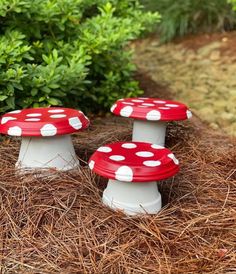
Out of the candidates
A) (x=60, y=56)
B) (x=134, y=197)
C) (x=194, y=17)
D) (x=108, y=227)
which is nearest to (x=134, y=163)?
(x=134, y=197)

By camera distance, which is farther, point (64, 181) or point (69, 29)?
point (69, 29)

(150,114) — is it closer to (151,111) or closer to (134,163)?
(151,111)

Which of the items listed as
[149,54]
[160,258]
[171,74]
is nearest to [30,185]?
[160,258]

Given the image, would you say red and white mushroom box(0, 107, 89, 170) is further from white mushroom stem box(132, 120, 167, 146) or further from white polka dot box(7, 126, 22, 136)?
white mushroom stem box(132, 120, 167, 146)

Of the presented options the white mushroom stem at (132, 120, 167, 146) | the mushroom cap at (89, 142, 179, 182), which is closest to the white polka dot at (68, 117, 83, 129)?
the mushroom cap at (89, 142, 179, 182)

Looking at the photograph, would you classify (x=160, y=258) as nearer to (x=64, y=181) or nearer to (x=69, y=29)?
(x=64, y=181)

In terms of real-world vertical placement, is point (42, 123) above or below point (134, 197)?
above

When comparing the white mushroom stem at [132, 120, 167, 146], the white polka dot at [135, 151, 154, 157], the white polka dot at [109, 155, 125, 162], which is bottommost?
the white mushroom stem at [132, 120, 167, 146]
